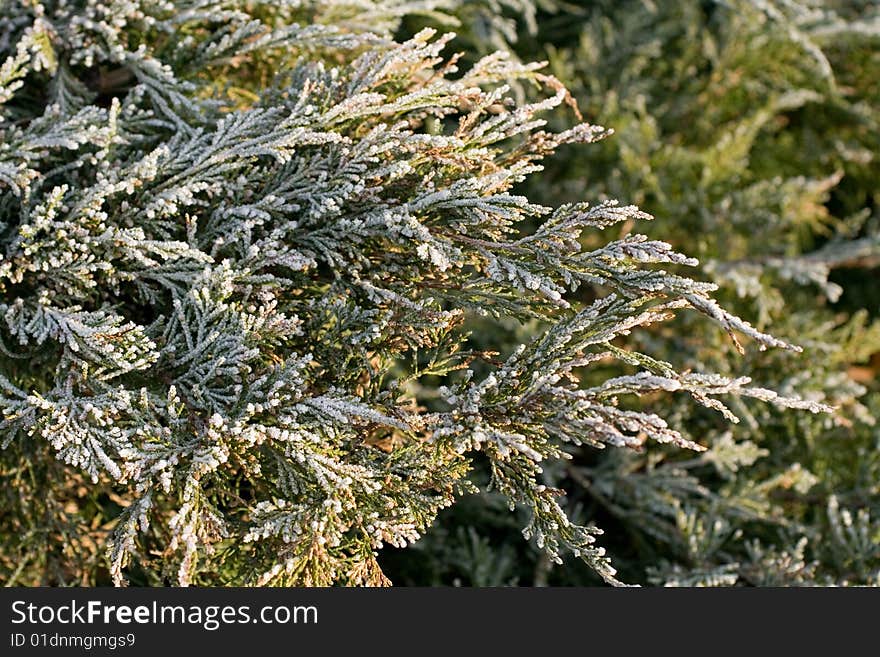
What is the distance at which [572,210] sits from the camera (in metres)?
2.41

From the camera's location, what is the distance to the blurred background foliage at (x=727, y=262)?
3.77 metres

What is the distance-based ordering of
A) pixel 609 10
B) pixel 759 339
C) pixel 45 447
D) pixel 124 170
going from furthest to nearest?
pixel 609 10 → pixel 45 447 → pixel 124 170 → pixel 759 339

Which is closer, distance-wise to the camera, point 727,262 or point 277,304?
point 277,304

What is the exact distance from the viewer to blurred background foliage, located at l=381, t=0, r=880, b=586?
148 inches

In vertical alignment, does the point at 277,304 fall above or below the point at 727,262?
above

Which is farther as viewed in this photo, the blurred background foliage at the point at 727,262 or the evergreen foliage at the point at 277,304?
the blurred background foliage at the point at 727,262

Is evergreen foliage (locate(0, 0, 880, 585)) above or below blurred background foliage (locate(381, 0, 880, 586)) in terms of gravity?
above

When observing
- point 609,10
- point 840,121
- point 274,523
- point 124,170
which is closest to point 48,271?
point 124,170

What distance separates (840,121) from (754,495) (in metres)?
2.92

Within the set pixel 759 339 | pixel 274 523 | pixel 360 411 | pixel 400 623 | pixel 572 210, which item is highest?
pixel 572 210

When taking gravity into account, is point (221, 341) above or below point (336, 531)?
above

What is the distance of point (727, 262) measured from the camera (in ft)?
14.1

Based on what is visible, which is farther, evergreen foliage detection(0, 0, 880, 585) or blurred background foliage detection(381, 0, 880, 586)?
blurred background foliage detection(381, 0, 880, 586)

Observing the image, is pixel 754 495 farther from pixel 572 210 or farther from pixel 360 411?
pixel 360 411
